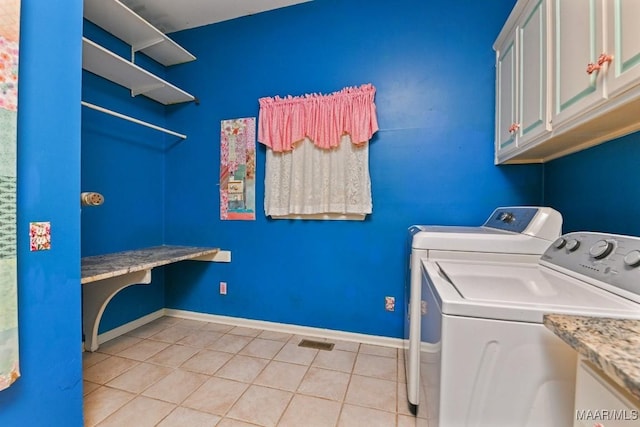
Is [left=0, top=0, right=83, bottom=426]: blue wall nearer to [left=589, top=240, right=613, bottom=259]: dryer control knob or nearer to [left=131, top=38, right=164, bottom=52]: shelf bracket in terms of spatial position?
[left=131, top=38, right=164, bottom=52]: shelf bracket

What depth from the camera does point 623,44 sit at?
2.82 ft

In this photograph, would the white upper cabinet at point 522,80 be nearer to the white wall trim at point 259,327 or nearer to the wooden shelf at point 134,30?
the white wall trim at point 259,327

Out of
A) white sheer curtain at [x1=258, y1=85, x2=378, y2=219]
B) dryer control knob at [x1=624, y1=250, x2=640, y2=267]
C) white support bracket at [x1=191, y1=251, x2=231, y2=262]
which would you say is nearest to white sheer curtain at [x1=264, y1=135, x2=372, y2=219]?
white sheer curtain at [x1=258, y1=85, x2=378, y2=219]

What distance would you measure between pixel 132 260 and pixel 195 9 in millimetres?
2156

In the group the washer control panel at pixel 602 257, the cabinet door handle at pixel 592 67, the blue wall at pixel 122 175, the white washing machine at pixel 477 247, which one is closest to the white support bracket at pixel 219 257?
the blue wall at pixel 122 175

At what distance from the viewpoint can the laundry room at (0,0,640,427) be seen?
1.22 m

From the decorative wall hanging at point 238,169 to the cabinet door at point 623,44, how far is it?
222 cm

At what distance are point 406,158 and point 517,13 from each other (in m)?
1.02

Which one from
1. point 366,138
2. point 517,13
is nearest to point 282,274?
point 366,138

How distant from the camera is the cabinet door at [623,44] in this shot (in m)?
0.82

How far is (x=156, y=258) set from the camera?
209 centimetres

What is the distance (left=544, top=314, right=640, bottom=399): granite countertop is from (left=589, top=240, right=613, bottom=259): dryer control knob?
43 cm

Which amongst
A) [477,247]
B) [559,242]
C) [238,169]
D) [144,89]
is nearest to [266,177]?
[238,169]

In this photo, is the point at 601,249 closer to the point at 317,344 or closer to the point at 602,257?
the point at 602,257
